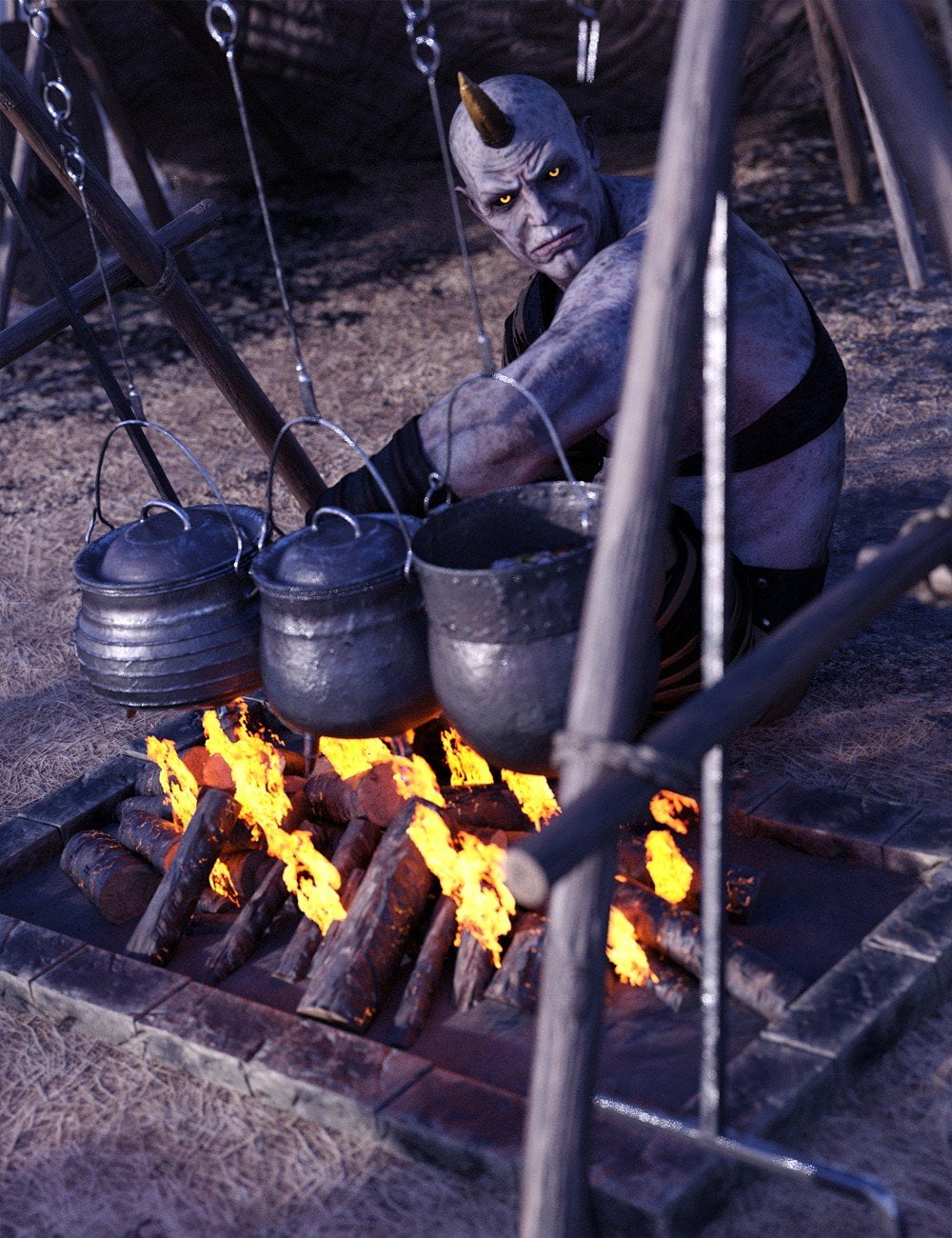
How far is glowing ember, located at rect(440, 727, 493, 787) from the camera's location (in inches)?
127

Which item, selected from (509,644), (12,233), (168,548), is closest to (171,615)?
(168,548)

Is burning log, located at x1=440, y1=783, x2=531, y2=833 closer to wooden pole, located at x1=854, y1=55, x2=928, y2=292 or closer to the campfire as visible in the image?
the campfire

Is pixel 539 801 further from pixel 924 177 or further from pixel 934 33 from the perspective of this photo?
pixel 934 33

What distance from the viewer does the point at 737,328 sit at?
323 centimetres

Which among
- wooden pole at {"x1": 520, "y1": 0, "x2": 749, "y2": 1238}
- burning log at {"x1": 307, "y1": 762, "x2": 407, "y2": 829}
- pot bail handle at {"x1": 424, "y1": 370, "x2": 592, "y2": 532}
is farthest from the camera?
burning log at {"x1": 307, "y1": 762, "x2": 407, "y2": 829}

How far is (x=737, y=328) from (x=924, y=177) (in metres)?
1.03

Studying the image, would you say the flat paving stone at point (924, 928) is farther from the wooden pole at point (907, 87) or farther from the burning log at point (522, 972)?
the wooden pole at point (907, 87)

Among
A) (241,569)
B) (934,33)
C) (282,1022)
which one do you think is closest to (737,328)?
(241,569)

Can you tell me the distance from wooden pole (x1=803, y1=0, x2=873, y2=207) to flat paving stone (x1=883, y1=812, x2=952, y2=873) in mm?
5516

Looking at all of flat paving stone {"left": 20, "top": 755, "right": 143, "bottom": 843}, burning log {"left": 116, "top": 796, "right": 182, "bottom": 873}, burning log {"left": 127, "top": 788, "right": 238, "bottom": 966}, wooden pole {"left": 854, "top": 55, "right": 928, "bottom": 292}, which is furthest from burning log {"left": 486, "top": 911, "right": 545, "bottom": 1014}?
wooden pole {"left": 854, "top": 55, "right": 928, "bottom": 292}

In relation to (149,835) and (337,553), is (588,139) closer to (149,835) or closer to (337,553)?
(337,553)

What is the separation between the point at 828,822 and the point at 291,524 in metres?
2.91

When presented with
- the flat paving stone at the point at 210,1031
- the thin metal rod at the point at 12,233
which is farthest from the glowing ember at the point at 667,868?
Answer: the thin metal rod at the point at 12,233

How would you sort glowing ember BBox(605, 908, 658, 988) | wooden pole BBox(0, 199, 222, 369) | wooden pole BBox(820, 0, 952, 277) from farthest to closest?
wooden pole BBox(0, 199, 222, 369) → glowing ember BBox(605, 908, 658, 988) → wooden pole BBox(820, 0, 952, 277)
